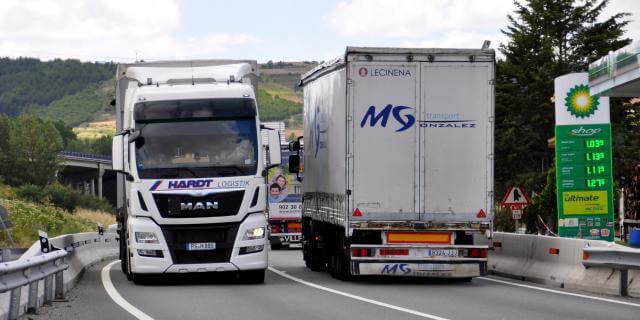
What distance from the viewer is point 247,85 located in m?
22.3

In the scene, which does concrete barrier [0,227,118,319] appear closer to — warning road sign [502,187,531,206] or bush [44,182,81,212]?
warning road sign [502,187,531,206]

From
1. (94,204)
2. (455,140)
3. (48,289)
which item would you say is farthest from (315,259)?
(94,204)

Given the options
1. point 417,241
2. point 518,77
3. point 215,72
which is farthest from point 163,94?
point 518,77

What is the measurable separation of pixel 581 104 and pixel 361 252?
55.5ft

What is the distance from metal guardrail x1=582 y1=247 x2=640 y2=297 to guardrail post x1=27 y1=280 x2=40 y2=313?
27.1 ft

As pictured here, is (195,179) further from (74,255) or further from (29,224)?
(29,224)

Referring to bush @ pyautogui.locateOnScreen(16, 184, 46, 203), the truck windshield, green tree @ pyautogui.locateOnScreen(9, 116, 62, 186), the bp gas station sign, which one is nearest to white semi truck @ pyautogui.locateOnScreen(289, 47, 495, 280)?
the truck windshield

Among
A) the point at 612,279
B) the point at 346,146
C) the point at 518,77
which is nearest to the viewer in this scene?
the point at 612,279

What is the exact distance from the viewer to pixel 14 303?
14.5 meters

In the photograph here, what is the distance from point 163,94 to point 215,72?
4.22 feet

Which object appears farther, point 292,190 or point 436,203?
point 292,190

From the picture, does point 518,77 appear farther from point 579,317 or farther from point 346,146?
point 579,317

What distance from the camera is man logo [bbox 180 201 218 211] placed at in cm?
2133

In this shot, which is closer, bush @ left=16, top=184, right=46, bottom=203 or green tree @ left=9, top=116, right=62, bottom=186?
bush @ left=16, top=184, right=46, bottom=203
